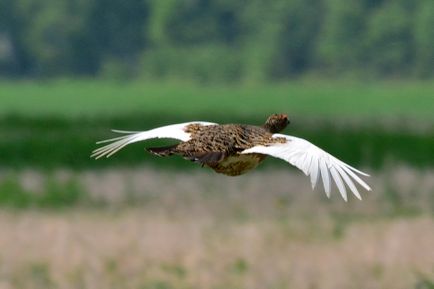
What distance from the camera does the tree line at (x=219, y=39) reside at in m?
54.0

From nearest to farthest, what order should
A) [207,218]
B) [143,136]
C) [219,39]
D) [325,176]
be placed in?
[325,176], [143,136], [207,218], [219,39]

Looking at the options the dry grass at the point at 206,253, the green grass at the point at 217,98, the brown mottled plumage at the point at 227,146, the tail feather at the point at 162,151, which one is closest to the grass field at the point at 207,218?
the dry grass at the point at 206,253

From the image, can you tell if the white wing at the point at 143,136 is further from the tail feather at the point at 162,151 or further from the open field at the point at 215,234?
the open field at the point at 215,234

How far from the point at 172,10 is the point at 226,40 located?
9.38 ft

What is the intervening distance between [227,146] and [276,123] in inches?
12.5

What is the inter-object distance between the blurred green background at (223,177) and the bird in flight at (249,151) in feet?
10.4

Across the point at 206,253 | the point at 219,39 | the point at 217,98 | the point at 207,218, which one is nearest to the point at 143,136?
the point at 206,253

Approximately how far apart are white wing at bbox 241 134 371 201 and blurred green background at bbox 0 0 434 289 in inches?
126

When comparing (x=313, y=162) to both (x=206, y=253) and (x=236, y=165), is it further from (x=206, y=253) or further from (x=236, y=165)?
(x=206, y=253)

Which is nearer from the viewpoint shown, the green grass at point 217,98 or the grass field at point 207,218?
the grass field at point 207,218

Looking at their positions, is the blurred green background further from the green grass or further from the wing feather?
the wing feather

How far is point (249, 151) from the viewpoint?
3990 mm

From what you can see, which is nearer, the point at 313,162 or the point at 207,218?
the point at 313,162

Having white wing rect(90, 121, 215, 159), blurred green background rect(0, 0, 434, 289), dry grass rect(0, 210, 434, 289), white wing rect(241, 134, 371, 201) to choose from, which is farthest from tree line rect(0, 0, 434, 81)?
white wing rect(241, 134, 371, 201)
